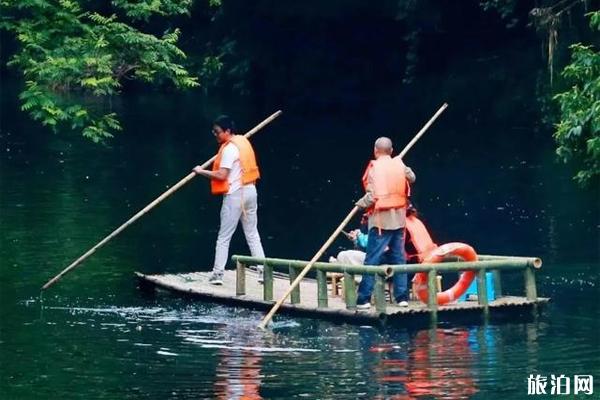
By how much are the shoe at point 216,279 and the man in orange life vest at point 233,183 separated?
0.04 ft

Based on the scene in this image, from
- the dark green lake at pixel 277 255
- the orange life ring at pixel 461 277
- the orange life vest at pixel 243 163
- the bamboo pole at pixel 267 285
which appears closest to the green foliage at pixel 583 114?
the dark green lake at pixel 277 255

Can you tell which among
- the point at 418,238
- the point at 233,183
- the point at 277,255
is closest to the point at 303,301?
the point at 418,238

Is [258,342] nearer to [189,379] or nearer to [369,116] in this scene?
[189,379]

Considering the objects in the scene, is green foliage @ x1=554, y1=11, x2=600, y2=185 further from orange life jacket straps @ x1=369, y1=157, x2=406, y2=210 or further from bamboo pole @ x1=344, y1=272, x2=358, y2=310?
bamboo pole @ x1=344, y1=272, x2=358, y2=310

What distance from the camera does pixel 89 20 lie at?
53.9ft

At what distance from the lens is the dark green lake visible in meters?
15.2

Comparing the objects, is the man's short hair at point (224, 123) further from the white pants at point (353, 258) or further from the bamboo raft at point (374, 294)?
the white pants at point (353, 258)

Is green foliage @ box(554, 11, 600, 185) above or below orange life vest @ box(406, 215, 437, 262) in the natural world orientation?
Answer: above

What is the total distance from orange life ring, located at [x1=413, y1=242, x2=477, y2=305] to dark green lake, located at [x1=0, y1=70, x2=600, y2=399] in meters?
0.73

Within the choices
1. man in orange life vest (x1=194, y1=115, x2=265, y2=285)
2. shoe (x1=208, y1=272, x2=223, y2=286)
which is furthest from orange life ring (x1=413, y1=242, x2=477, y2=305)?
shoe (x1=208, y1=272, x2=223, y2=286)

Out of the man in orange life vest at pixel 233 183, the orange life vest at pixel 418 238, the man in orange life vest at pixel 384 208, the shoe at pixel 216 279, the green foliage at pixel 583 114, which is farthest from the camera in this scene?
the green foliage at pixel 583 114

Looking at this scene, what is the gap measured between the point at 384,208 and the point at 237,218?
252 cm

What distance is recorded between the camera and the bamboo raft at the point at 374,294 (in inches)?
693

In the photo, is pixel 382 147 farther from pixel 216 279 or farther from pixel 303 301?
pixel 216 279
